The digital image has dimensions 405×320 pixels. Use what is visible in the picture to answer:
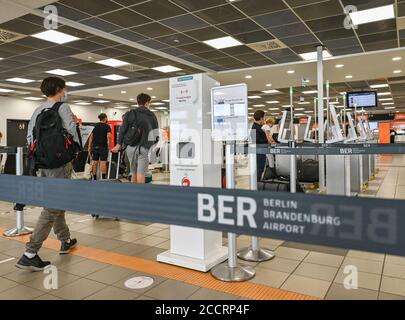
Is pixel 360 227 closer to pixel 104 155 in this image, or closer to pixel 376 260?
pixel 376 260

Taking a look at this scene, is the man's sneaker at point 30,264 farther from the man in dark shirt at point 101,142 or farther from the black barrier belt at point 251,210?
the man in dark shirt at point 101,142

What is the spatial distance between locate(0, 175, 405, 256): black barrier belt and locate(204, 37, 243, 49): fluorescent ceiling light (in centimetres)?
600

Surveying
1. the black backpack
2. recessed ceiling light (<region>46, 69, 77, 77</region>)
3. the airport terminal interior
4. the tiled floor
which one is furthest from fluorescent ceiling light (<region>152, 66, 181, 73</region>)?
the black backpack

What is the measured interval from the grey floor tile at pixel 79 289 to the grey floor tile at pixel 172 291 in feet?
1.49

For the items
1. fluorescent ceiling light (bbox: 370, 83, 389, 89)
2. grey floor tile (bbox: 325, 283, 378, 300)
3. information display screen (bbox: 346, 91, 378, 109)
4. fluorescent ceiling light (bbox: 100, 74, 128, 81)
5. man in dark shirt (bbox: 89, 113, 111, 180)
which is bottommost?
grey floor tile (bbox: 325, 283, 378, 300)

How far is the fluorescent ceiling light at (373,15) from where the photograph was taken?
18.1 feet

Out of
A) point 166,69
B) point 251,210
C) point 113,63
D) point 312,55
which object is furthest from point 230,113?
point 166,69

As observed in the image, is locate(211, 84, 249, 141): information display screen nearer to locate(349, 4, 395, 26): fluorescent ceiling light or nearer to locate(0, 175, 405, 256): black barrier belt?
locate(0, 175, 405, 256): black barrier belt

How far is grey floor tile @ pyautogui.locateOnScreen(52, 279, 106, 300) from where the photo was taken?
8.07ft

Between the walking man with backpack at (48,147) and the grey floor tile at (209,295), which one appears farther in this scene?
the walking man with backpack at (48,147)

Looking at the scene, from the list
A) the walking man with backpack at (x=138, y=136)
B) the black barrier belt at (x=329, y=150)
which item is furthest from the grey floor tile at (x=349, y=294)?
the walking man with backpack at (x=138, y=136)

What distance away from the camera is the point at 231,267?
2777 millimetres
